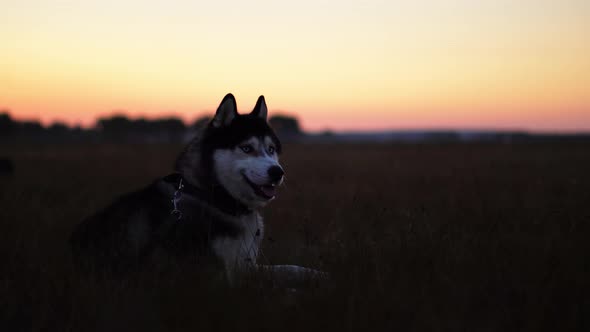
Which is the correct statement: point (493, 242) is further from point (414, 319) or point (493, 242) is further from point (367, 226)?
point (414, 319)

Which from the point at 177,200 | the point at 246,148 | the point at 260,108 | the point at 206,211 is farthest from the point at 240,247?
the point at 260,108

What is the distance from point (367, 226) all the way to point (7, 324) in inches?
164

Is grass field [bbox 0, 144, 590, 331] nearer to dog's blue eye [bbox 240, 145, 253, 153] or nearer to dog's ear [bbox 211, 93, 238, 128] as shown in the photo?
dog's blue eye [bbox 240, 145, 253, 153]

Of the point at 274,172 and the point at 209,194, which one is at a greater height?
the point at 274,172

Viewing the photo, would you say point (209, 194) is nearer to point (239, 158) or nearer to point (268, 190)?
point (239, 158)

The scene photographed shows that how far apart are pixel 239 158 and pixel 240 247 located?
3.06ft

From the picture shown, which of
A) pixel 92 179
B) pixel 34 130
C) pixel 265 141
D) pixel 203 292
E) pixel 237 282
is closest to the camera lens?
pixel 203 292

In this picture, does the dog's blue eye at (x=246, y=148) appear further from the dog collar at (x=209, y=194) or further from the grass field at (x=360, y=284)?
the grass field at (x=360, y=284)

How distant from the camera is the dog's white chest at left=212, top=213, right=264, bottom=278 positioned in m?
3.56

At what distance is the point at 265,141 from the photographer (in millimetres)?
4320

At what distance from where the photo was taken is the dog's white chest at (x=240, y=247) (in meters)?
3.56

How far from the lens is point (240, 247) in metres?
3.72

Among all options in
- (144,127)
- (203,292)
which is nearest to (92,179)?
(203,292)

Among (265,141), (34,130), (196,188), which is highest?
(34,130)
